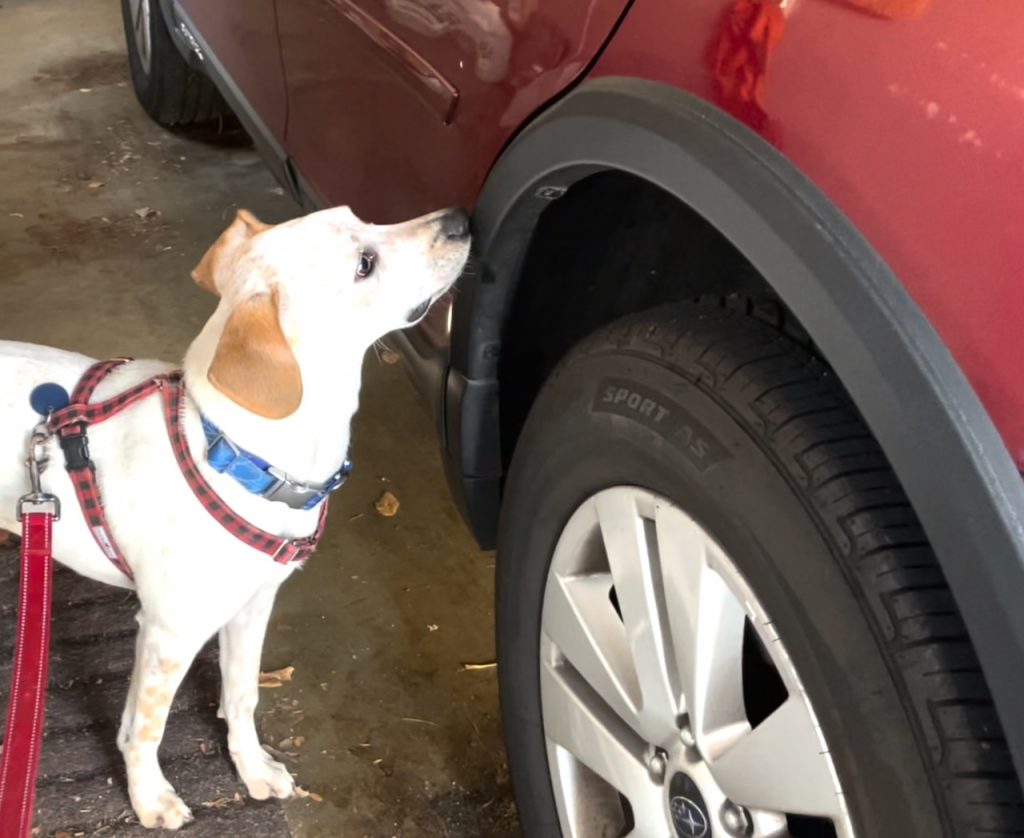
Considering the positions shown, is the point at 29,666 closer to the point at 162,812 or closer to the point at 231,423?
the point at 231,423

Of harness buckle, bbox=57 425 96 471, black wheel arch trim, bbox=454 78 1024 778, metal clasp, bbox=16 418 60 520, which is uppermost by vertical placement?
black wheel arch trim, bbox=454 78 1024 778

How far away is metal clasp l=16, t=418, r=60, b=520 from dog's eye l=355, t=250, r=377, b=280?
60cm

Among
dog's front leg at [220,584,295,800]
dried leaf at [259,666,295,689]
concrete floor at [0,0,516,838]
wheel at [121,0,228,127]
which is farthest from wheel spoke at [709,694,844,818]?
wheel at [121,0,228,127]

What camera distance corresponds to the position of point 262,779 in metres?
2.18

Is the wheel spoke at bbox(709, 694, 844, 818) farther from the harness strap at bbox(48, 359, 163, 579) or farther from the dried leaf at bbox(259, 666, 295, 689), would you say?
the dried leaf at bbox(259, 666, 295, 689)

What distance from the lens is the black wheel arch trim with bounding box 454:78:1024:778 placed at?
0.93 metres

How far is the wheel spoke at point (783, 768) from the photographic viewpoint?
117cm

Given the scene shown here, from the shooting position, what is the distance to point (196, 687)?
2.42 metres

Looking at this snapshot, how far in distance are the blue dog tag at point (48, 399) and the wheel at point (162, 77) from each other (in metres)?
2.81

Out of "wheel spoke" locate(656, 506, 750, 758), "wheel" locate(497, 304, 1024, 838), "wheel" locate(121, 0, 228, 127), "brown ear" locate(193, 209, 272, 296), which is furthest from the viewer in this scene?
"wheel" locate(121, 0, 228, 127)

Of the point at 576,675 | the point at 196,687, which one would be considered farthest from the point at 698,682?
the point at 196,687

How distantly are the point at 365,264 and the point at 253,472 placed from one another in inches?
15.6

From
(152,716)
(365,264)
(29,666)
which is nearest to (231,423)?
(365,264)

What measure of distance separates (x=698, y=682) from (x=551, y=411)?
431mm
